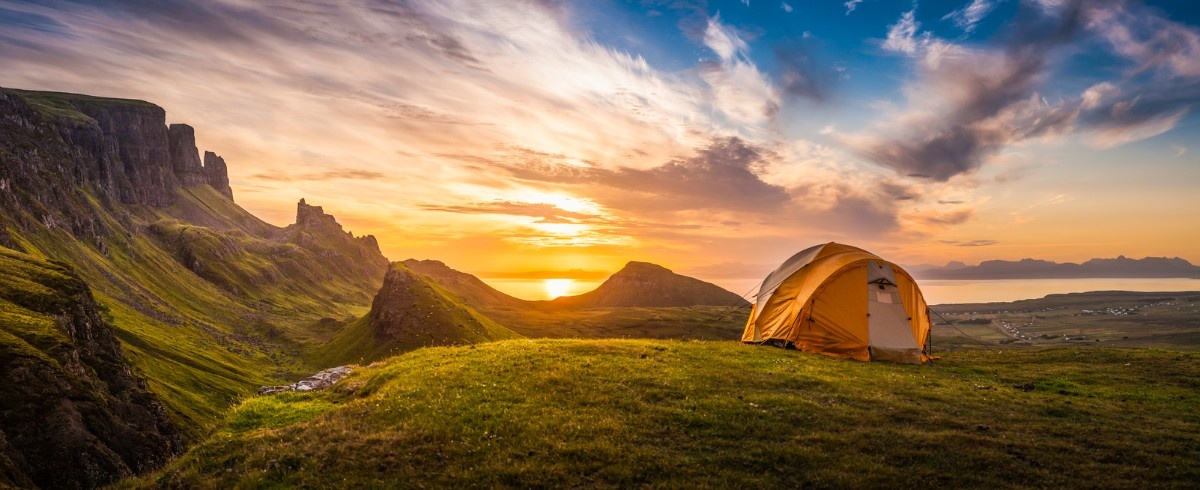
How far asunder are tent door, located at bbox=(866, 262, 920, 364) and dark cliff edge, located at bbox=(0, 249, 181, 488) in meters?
34.1

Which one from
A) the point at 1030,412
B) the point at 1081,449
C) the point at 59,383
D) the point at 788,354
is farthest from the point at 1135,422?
the point at 59,383

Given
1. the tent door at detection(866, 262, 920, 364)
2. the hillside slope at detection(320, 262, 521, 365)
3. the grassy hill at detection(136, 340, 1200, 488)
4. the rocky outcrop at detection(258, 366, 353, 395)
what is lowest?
the hillside slope at detection(320, 262, 521, 365)

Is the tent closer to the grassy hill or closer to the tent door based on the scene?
the tent door

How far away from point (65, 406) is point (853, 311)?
35981mm

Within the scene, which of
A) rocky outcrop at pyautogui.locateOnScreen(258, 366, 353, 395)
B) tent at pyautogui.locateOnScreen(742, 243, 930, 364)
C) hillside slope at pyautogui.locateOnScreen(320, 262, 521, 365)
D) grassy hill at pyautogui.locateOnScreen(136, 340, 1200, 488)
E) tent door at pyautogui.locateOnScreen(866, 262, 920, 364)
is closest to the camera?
grassy hill at pyautogui.locateOnScreen(136, 340, 1200, 488)

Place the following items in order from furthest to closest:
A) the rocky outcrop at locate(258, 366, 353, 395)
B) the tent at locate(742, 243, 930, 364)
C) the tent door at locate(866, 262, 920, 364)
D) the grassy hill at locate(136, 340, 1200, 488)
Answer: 1. the tent at locate(742, 243, 930, 364)
2. the tent door at locate(866, 262, 920, 364)
3. the rocky outcrop at locate(258, 366, 353, 395)
4. the grassy hill at locate(136, 340, 1200, 488)

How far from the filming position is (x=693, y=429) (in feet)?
53.1

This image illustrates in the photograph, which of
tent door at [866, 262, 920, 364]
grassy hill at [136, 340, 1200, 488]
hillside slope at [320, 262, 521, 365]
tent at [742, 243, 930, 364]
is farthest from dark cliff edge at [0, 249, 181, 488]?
hillside slope at [320, 262, 521, 365]

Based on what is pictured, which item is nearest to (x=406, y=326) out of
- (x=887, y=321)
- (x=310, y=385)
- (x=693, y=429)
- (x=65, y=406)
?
(x=310, y=385)

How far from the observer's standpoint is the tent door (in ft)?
99.4

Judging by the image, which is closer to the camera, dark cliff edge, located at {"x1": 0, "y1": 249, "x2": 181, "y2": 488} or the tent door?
dark cliff edge, located at {"x1": 0, "y1": 249, "x2": 181, "y2": 488}

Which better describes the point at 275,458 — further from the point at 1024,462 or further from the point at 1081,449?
the point at 1081,449

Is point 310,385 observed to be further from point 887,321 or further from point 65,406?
point 887,321

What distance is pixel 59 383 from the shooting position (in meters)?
17.9
